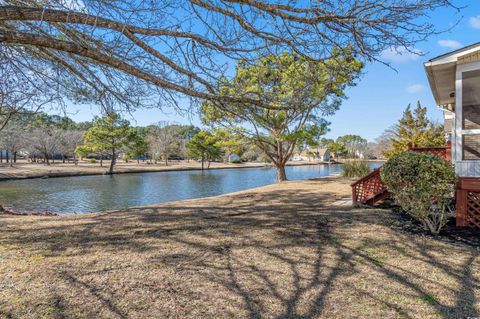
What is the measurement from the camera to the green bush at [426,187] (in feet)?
14.8

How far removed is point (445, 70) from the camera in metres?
5.94

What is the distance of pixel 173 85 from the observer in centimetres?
430

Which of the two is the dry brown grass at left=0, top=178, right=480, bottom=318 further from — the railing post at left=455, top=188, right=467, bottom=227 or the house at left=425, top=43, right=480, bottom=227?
the house at left=425, top=43, right=480, bottom=227

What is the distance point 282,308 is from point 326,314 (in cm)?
35

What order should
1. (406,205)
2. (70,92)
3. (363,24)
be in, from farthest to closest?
(70,92) → (406,205) → (363,24)

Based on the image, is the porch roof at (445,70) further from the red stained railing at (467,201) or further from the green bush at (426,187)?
the red stained railing at (467,201)

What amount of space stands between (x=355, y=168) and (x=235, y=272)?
14374mm

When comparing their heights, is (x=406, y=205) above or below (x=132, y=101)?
below

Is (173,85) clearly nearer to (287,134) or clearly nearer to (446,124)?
(287,134)

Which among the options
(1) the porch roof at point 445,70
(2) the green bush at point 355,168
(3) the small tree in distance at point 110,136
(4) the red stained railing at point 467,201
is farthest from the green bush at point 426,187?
(3) the small tree in distance at point 110,136

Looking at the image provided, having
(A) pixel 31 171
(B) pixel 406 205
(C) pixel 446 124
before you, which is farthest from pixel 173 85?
(A) pixel 31 171

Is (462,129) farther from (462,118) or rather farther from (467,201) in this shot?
(467,201)

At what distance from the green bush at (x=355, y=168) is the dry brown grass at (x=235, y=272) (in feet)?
37.8

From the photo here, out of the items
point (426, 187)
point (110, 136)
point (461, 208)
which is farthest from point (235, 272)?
point (110, 136)
